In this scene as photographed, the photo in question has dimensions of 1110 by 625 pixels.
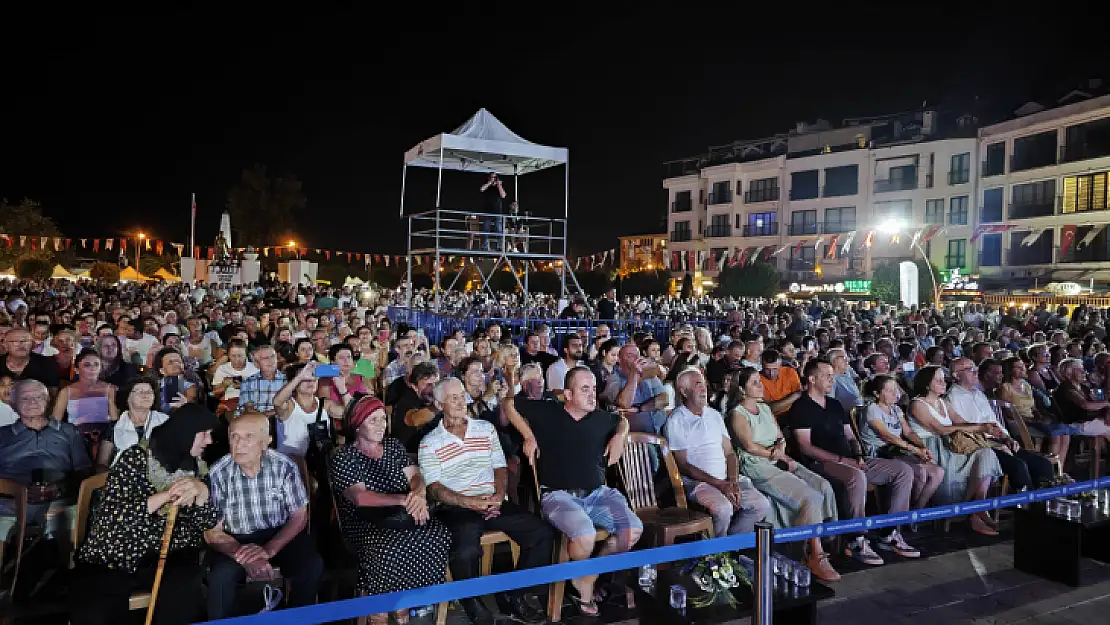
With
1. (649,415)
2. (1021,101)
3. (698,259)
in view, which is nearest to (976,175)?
(1021,101)

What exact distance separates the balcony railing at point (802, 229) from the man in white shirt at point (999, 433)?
1701 inches

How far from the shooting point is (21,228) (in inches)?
1757

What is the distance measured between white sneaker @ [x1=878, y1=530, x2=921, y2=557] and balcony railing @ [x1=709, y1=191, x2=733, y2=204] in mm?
47676

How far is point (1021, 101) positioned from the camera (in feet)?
137

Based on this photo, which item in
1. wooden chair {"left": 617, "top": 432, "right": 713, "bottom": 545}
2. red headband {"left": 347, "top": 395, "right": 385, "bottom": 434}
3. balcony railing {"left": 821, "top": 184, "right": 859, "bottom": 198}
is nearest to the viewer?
red headband {"left": 347, "top": 395, "right": 385, "bottom": 434}

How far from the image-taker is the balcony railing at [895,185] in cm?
4372

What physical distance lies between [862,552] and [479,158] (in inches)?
428

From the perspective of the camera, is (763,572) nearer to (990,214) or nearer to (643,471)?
(643,471)

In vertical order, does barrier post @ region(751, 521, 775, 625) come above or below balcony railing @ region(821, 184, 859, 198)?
below

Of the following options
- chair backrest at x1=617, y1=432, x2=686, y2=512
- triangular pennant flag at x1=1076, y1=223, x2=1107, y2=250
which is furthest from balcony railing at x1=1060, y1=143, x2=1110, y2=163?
chair backrest at x1=617, y1=432, x2=686, y2=512

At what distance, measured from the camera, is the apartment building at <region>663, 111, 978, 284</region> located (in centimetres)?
4197

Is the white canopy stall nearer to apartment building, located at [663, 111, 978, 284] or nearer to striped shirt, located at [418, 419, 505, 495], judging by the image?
striped shirt, located at [418, 419, 505, 495]

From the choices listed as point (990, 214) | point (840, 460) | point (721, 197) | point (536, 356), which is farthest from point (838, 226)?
point (840, 460)

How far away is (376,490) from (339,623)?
778mm
